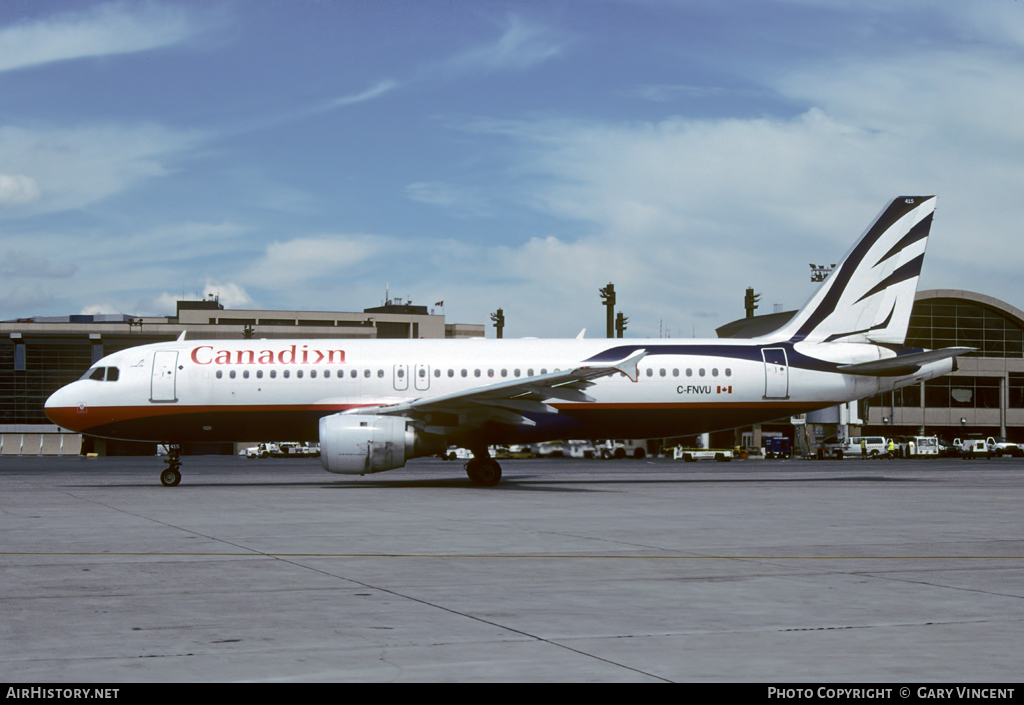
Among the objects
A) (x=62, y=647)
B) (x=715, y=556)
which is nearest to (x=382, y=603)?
(x=62, y=647)

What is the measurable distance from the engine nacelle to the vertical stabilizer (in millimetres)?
13814

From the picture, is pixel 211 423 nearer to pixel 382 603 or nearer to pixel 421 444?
pixel 421 444

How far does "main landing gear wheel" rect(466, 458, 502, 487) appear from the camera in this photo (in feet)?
98.9

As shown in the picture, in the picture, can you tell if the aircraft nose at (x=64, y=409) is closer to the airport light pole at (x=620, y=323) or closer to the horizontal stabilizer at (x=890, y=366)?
the horizontal stabilizer at (x=890, y=366)

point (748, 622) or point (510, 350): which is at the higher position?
point (510, 350)

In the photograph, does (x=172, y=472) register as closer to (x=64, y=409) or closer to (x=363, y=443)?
(x=64, y=409)

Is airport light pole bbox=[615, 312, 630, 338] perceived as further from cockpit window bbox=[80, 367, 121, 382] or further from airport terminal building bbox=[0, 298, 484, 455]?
cockpit window bbox=[80, 367, 121, 382]

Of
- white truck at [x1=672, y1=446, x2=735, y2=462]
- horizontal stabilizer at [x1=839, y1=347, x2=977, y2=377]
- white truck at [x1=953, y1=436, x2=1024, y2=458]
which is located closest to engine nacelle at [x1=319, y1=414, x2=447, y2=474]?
horizontal stabilizer at [x1=839, y1=347, x2=977, y2=377]

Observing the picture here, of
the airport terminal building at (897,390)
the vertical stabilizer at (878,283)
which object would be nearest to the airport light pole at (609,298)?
the airport terminal building at (897,390)

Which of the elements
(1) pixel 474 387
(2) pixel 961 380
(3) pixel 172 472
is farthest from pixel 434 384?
(2) pixel 961 380

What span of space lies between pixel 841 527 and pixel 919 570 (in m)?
5.27

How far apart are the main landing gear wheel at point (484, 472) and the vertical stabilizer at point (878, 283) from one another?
10608 mm

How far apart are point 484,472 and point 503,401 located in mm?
3010
